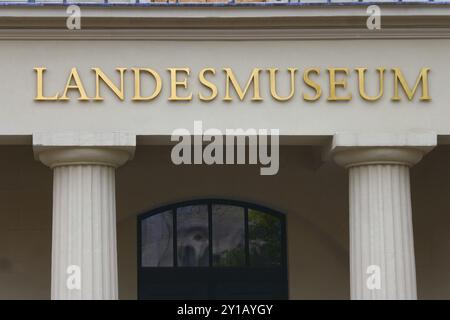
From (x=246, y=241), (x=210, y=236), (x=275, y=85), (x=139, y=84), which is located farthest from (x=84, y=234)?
(x=246, y=241)

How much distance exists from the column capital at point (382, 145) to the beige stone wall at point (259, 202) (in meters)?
3.68

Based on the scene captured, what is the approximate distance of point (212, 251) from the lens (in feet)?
73.0

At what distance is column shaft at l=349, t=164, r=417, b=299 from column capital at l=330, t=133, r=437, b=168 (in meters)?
0.18

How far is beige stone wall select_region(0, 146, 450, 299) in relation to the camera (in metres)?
21.5

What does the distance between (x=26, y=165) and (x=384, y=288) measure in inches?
312

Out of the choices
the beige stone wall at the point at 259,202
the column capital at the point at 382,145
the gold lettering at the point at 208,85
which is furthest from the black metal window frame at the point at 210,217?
the gold lettering at the point at 208,85

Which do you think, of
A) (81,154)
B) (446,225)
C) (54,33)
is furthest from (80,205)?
(446,225)

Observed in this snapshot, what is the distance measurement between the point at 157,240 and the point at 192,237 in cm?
71

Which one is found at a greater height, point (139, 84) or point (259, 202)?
point (139, 84)

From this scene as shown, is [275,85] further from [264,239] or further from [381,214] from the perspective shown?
[264,239]

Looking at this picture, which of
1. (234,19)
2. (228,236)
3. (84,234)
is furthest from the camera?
(228,236)

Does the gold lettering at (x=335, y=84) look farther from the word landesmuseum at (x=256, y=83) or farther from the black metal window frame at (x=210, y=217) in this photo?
the black metal window frame at (x=210, y=217)

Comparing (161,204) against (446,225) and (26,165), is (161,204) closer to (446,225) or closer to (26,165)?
(26,165)

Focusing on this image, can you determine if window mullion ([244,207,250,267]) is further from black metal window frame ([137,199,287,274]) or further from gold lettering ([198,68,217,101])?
gold lettering ([198,68,217,101])
